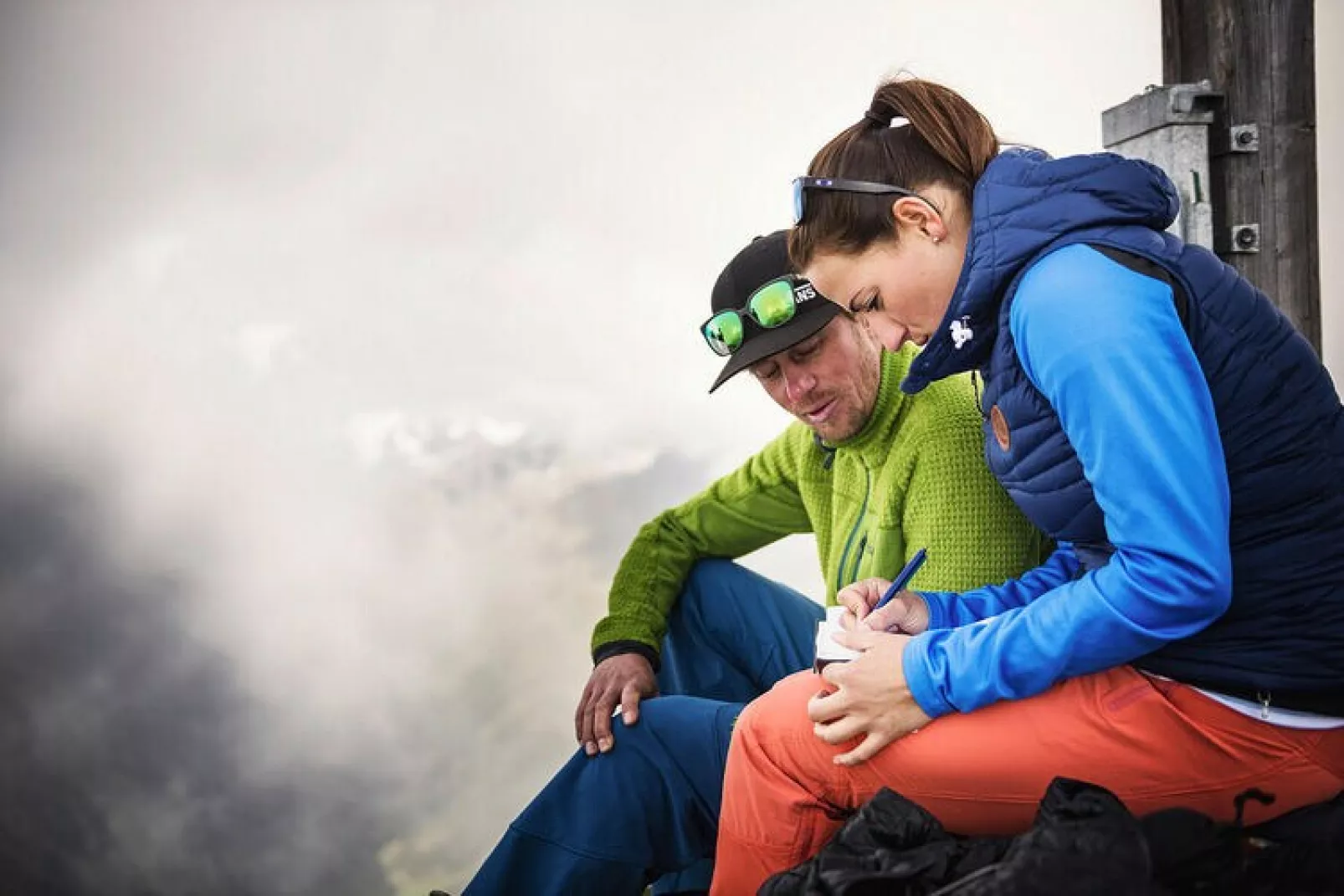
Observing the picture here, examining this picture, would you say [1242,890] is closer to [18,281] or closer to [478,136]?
[478,136]

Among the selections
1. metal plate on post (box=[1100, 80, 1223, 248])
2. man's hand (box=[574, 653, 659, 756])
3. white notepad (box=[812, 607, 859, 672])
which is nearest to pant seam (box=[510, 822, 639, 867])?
man's hand (box=[574, 653, 659, 756])

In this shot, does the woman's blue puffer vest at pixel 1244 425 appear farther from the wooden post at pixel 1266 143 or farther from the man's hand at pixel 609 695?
the wooden post at pixel 1266 143

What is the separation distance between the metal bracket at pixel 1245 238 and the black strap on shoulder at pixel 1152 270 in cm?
171

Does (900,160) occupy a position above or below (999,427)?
above

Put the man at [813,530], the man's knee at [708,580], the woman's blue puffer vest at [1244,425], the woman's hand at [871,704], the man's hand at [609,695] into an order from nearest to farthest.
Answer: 1. the woman's blue puffer vest at [1244,425]
2. the woman's hand at [871,704]
3. the man at [813,530]
4. the man's hand at [609,695]
5. the man's knee at [708,580]

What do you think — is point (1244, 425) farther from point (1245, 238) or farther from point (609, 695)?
point (1245, 238)

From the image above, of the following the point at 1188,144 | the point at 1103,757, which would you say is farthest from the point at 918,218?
the point at 1188,144

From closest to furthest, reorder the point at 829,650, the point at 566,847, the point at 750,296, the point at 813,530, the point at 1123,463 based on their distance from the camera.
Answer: the point at 1123,463, the point at 829,650, the point at 566,847, the point at 750,296, the point at 813,530

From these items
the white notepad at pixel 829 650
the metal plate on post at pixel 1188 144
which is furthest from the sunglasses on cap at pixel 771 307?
the metal plate on post at pixel 1188 144

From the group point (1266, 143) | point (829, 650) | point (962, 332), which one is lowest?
point (829, 650)

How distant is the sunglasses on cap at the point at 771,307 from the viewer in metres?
2.36

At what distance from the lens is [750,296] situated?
7.92 ft

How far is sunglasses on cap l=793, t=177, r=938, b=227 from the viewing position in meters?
1.64

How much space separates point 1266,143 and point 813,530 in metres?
1.40
